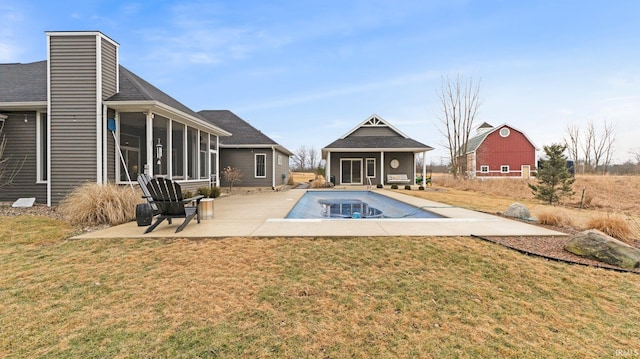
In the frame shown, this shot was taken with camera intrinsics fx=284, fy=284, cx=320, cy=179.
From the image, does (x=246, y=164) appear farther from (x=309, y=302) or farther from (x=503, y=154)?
(x=503, y=154)

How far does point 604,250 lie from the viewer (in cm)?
395

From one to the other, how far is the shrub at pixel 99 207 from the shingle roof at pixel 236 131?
999 cm

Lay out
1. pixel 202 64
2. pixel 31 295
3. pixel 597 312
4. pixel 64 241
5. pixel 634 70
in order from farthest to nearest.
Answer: pixel 202 64, pixel 634 70, pixel 64 241, pixel 31 295, pixel 597 312

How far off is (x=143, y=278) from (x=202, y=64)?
701 inches

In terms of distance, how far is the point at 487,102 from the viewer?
1022 inches

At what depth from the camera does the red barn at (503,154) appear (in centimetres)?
2908

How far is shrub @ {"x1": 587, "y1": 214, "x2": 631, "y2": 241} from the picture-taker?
5.13 m

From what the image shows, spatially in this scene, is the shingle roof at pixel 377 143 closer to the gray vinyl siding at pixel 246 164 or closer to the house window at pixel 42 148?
the gray vinyl siding at pixel 246 164

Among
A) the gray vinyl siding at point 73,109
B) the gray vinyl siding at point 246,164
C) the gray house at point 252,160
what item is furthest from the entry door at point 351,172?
Answer: the gray vinyl siding at point 73,109

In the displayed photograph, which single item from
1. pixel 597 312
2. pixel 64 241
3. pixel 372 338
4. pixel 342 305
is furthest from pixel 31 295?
pixel 597 312

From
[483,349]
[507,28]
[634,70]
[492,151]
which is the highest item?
[507,28]

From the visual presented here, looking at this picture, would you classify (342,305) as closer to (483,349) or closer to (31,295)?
(483,349)

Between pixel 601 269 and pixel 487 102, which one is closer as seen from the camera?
pixel 601 269

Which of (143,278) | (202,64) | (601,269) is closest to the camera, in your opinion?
(143,278)
